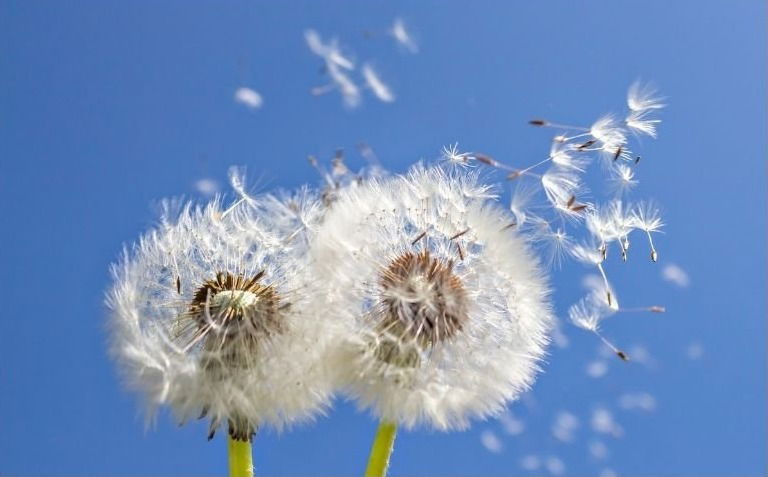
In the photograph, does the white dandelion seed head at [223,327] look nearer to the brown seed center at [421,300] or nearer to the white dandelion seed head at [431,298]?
the white dandelion seed head at [431,298]

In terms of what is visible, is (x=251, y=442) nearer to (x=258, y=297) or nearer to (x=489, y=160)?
(x=258, y=297)

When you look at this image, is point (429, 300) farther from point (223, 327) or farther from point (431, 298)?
point (223, 327)

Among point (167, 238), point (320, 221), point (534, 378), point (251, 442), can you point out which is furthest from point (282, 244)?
point (534, 378)

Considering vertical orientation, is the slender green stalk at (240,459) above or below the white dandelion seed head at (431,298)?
below

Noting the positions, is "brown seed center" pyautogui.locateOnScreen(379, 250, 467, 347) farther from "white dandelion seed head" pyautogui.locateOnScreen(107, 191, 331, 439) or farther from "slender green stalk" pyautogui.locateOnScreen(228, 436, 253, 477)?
"slender green stalk" pyautogui.locateOnScreen(228, 436, 253, 477)

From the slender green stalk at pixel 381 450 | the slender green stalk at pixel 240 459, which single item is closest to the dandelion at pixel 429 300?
the slender green stalk at pixel 381 450
